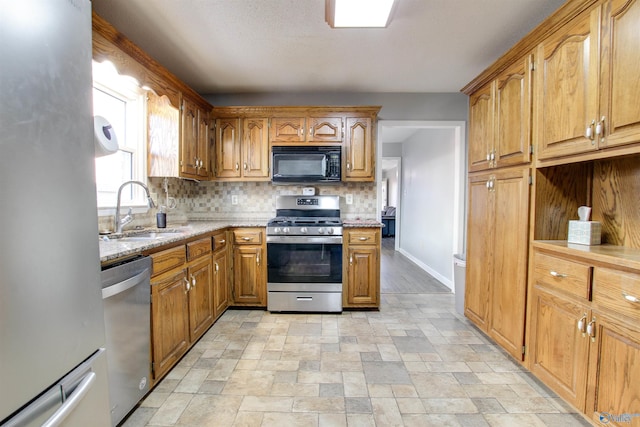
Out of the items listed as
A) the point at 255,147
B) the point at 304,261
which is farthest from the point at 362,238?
the point at 255,147

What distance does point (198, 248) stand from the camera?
2.26 metres

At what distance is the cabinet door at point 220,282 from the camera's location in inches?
104

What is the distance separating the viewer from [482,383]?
183 centimetres

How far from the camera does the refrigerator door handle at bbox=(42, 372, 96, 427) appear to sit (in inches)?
29.3

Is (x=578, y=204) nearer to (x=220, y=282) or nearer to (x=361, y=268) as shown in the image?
(x=361, y=268)

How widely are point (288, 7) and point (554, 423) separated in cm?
288

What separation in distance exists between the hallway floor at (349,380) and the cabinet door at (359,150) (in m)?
1.53

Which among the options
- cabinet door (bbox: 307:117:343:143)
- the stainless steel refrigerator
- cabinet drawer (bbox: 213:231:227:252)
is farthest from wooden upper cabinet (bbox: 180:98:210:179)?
the stainless steel refrigerator

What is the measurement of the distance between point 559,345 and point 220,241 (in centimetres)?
258

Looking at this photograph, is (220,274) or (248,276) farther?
(248,276)

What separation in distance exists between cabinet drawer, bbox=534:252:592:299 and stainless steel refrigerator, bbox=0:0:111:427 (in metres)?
2.12

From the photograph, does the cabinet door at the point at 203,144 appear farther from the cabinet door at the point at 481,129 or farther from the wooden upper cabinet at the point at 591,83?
the wooden upper cabinet at the point at 591,83

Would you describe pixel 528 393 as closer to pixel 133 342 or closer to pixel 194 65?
pixel 133 342

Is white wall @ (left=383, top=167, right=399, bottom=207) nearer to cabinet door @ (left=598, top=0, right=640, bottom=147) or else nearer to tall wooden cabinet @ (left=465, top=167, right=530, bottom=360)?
tall wooden cabinet @ (left=465, top=167, right=530, bottom=360)
